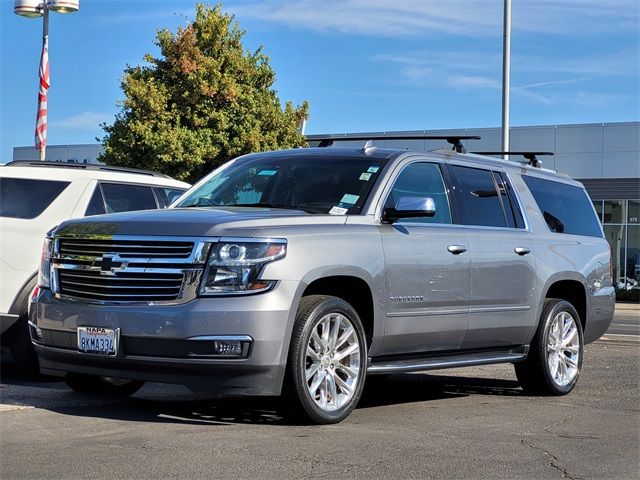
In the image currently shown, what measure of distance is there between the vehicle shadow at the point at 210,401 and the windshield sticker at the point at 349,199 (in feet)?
5.01

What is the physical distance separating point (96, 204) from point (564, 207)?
14.3ft

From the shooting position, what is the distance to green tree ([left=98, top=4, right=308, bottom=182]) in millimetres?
27625

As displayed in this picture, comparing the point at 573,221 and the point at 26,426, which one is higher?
the point at 573,221

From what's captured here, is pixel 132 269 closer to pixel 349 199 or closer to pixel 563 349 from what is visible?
pixel 349 199

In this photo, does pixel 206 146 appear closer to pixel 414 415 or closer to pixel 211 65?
pixel 211 65

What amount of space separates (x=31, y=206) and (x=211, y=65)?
64.9ft

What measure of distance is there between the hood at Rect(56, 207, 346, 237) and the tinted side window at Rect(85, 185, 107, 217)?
178cm

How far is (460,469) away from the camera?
5605 mm

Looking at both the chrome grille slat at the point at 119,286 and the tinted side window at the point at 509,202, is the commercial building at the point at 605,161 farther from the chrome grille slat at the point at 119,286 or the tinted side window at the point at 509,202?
the chrome grille slat at the point at 119,286

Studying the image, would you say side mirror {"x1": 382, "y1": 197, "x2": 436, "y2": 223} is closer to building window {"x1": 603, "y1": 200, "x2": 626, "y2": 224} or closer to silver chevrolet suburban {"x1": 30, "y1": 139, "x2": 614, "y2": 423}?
silver chevrolet suburban {"x1": 30, "y1": 139, "x2": 614, "y2": 423}

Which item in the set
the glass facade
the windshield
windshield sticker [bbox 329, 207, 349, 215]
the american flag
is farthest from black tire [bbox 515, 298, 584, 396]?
the glass facade

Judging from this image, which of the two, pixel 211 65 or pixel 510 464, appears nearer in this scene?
pixel 510 464

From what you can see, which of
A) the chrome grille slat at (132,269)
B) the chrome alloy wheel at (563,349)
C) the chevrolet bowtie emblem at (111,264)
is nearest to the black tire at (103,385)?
the chrome grille slat at (132,269)

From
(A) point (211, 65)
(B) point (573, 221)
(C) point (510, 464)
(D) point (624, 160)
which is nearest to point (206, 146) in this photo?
(A) point (211, 65)
